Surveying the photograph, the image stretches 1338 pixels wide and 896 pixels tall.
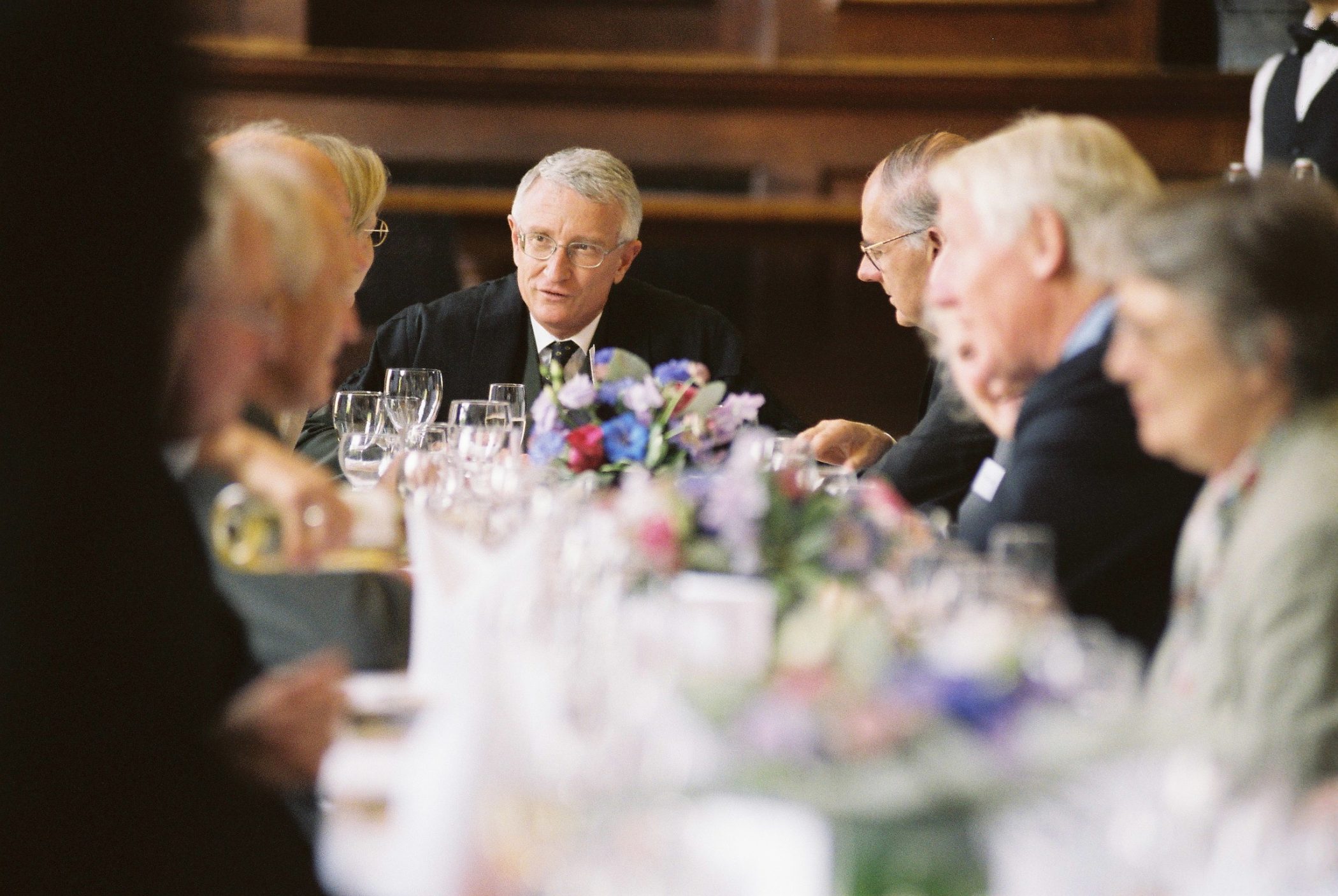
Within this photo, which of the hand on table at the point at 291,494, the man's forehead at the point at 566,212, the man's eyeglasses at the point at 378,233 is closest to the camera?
the hand on table at the point at 291,494

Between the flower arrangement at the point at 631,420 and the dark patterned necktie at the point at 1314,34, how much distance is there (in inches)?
108

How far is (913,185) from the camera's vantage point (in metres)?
2.82

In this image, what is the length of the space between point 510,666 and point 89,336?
1.24 ft

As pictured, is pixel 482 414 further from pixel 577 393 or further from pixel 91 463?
pixel 91 463

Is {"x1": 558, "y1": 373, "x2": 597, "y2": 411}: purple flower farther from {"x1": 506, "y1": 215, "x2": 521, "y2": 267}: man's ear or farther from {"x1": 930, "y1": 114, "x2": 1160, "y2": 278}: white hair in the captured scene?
{"x1": 506, "y1": 215, "x2": 521, "y2": 267}: man's ear

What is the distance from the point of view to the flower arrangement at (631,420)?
2041mm

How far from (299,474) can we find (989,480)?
86cm

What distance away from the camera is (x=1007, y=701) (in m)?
1.03

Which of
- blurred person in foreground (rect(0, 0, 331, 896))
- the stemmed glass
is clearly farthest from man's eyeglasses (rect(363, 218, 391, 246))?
blurred person in foreground (rect(0, 0, 331, 896))

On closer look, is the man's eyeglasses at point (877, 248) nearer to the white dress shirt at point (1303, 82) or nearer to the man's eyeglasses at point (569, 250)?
the man's eyeglasses at point (569, 250)

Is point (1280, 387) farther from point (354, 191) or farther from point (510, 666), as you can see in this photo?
point (354, 191)

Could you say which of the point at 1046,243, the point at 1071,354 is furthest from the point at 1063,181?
the point at 1071,354

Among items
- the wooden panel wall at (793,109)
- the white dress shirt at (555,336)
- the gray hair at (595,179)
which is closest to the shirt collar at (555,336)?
the white dress shirt at (555,336)

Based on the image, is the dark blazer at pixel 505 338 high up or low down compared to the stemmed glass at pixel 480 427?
down
